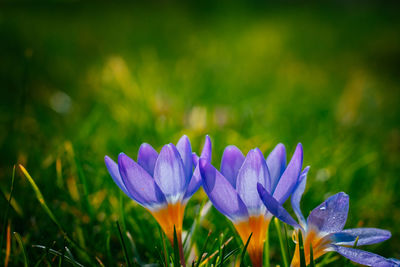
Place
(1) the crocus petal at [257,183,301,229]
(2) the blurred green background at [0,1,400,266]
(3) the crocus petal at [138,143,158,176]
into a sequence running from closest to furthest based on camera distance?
(1) the crocus petal at [257,183,301,229] → (3) the crocus petal at [138,143,158,176] → (2) the blurred green background at [0,1,400,266]

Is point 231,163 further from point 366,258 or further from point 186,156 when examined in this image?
point 366,258

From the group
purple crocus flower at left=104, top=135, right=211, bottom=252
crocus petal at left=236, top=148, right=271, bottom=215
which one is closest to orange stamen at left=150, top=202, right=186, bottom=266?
purple crocus flower at left=104, top=135, right=211, bottom=252

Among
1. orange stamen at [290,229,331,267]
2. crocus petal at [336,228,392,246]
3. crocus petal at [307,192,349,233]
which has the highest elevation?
crocus petal at [307,192,349,233]

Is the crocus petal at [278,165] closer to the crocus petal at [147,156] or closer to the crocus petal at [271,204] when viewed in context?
the crocus petal at [271,204]

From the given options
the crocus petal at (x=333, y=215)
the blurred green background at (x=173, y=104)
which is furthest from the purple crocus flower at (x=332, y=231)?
the blurred green background at (x=173, y=104)

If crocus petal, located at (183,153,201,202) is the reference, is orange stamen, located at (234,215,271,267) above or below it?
below

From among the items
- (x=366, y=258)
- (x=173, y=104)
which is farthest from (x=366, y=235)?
(x=173, y=104)

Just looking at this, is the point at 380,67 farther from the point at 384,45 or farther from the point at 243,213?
the point at 243,213

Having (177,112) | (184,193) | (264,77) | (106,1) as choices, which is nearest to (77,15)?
(106,1)

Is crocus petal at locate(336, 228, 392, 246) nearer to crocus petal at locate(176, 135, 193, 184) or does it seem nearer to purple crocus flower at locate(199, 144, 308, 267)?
purple crocus flower at locate(199, 144, 308, 267)
